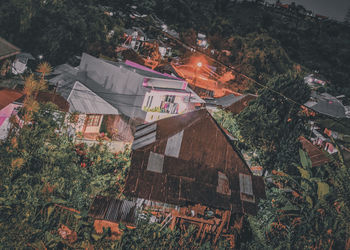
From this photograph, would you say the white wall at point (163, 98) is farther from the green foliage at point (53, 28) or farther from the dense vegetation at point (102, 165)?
the green foliage at point (53, 28)

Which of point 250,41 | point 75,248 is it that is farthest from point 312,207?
point 250,41

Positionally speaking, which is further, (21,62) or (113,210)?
(21,62)

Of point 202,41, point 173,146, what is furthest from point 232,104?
point 202,41

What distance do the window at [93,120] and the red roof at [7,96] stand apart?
17.1 feet

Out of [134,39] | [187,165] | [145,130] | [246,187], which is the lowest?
[246,187]

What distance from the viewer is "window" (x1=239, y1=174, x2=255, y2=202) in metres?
7.55

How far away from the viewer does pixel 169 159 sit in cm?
782

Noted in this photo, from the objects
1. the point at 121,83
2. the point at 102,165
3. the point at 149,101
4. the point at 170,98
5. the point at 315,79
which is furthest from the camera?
the point at 315,79

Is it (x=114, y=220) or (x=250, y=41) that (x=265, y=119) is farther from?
(x=250, y=41)

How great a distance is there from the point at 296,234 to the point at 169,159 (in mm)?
4467

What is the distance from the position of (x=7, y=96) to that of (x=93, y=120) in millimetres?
6402

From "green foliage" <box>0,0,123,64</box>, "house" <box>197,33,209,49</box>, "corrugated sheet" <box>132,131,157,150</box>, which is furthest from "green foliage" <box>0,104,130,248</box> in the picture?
"house" <box>197,33,209,49</box>

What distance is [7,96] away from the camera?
529 inches

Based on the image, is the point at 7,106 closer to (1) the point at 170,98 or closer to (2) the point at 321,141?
(1) the point at 170,98
